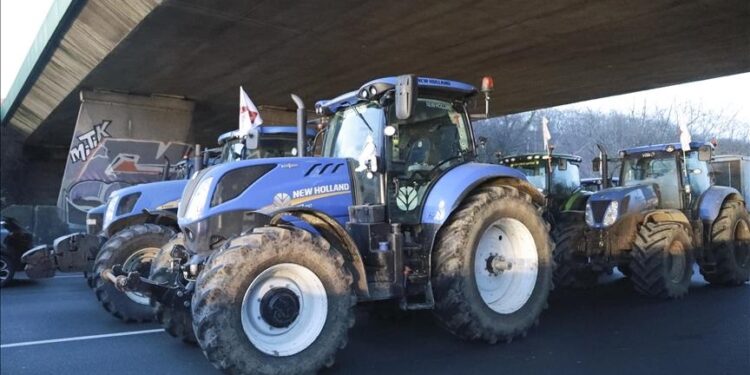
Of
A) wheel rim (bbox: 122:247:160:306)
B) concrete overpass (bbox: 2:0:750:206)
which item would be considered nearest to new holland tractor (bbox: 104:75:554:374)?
wheel rim (bbox: 122:247:160:306)

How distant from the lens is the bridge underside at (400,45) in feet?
34.7

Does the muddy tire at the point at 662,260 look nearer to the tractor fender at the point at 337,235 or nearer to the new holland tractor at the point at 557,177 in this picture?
the new holland tractor at the point at 557,177

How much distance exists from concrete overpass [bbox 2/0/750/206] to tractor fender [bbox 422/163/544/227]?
5036 mm

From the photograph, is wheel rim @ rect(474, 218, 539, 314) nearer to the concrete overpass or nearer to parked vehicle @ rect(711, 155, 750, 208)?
parked vehicle @ rect(711, 155, 750, 208)

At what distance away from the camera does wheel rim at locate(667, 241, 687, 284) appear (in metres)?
7.75

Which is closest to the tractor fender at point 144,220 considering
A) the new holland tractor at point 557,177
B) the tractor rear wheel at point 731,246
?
the new holland tractor at point 557,177

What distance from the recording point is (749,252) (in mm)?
8883

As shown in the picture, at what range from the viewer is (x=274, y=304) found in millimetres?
4398

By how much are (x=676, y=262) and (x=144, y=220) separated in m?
7.14

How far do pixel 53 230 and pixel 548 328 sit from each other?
547 inches

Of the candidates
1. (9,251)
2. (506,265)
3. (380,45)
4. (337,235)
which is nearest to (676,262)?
(506,265)

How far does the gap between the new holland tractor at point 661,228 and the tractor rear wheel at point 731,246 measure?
0.01 metres

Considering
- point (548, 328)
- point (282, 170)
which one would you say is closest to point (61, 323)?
point (282, 170)

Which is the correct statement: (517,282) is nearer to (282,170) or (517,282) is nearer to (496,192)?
(496,192)
